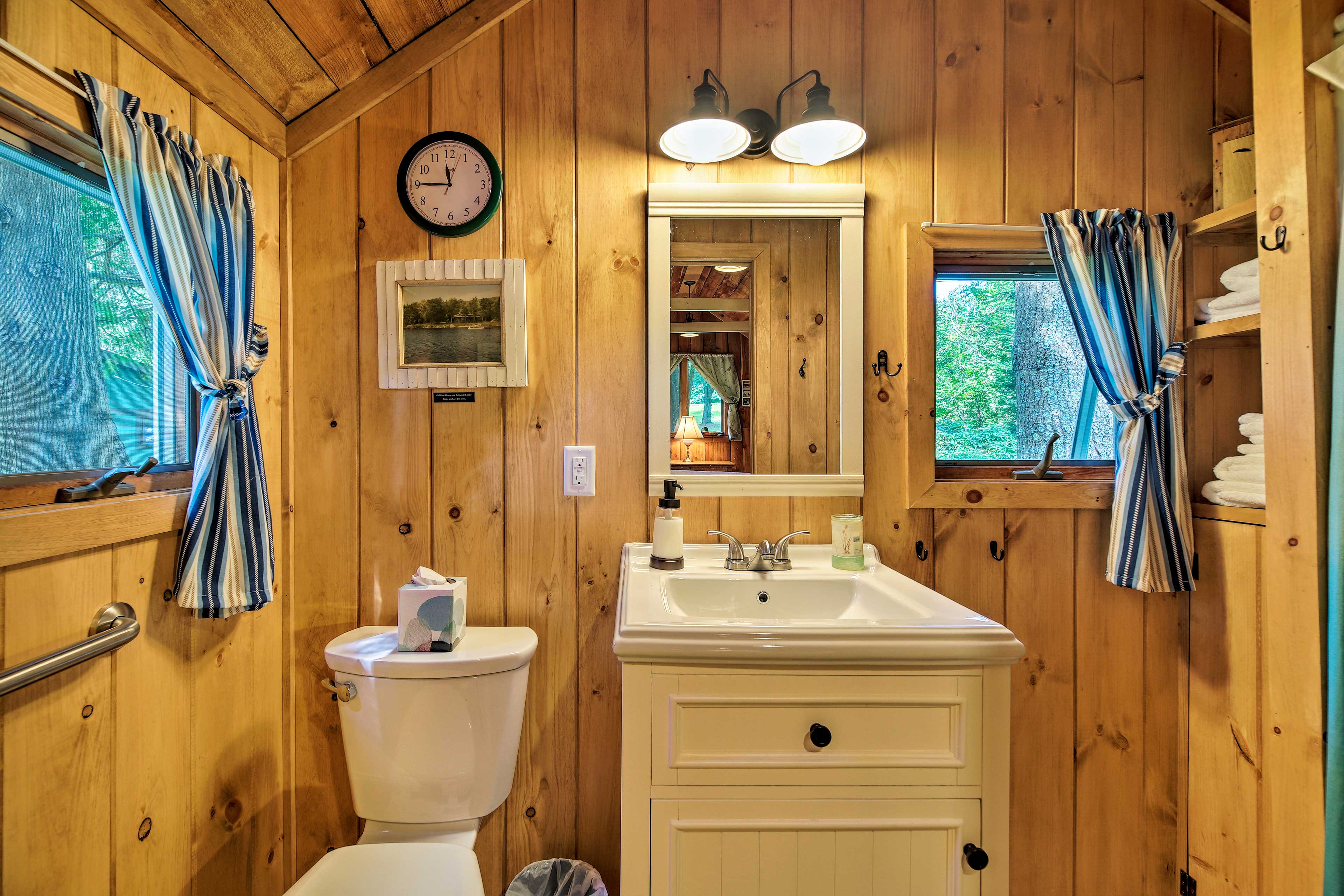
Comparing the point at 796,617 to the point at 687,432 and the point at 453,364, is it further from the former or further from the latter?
the point at 453,364

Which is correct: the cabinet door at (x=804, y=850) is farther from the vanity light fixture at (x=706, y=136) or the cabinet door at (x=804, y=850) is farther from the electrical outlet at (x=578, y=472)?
the vanity light fixture at (x=706, y=136)

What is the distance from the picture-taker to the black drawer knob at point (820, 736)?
885 millimetres

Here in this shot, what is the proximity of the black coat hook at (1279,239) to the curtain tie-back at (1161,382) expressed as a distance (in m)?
0.25

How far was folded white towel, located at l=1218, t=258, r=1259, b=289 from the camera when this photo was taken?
123cm

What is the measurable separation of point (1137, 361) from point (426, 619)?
5.42 feet

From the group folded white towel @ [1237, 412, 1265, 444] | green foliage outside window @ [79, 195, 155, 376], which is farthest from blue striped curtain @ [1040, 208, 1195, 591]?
green foliage outside window @ [79, 195, 155, 376]

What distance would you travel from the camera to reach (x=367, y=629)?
1328 mm

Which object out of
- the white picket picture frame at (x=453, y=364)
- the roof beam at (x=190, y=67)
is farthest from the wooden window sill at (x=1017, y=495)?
the roof beam at (x=190, y=67)

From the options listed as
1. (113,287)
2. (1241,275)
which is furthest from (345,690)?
(1241,275)

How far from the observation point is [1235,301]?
50.0 inches

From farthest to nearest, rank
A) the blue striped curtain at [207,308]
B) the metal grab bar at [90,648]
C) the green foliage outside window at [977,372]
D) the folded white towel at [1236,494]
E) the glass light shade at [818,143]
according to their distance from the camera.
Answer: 1. the green foliage outside window at [977,372]
2. the glass light shade at [818,143]
3. the folded white towel at [1236,494]
4. the blue striped curtain at [207,308]
5. the metal grab bar at [90,648]

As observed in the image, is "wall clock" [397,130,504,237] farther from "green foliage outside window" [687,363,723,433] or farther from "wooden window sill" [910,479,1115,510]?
"wooden window sill" [910,479,1115,510]

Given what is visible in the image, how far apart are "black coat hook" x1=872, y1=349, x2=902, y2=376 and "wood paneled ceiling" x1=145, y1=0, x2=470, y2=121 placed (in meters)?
1.28

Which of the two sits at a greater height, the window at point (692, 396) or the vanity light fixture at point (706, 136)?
the vanity light fixture at point (706, 136)
